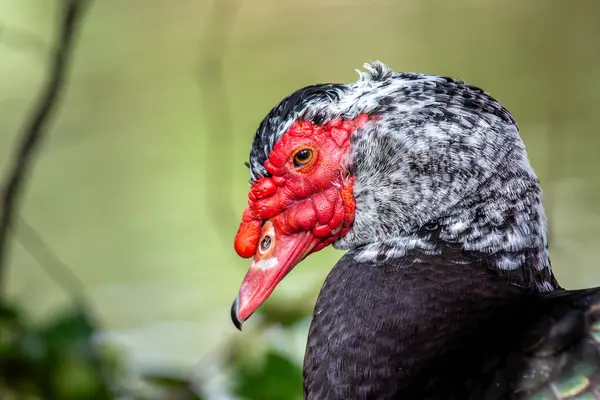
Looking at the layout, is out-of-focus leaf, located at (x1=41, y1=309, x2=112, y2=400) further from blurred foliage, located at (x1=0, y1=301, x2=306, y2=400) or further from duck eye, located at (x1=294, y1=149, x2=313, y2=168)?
duck eye, located at (x1=294, y1=149, x2=313, y2=168)

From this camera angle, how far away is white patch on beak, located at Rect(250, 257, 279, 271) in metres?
2.31

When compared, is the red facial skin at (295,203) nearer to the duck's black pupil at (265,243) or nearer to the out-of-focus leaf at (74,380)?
the duck's black pupil at (265,243)

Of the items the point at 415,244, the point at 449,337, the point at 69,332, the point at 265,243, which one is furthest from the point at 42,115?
the point at 449,337

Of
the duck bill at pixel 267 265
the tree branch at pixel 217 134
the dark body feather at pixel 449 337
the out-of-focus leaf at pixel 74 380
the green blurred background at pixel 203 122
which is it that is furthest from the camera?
the tree branch at pixel 217 134

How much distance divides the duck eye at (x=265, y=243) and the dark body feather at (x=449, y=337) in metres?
0.22

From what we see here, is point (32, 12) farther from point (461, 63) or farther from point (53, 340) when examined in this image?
point (53, 340)

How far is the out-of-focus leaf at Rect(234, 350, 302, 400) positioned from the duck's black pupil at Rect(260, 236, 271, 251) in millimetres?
1437

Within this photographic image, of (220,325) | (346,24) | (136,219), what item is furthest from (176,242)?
(346,24)

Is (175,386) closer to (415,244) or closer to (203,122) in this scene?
(415,244)

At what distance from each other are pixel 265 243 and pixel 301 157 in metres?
0.23

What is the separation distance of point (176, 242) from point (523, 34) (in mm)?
4505

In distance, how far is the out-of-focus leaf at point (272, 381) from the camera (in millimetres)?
3664

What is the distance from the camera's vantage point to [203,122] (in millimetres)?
8156

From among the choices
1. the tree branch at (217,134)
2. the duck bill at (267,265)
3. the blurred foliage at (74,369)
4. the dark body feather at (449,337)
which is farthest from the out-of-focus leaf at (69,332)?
the tree branch at (217,134)
